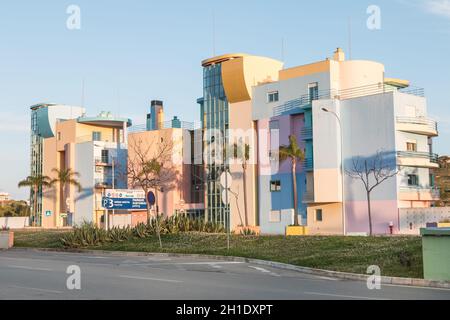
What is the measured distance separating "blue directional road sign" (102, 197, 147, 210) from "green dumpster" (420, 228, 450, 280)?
1046 inches

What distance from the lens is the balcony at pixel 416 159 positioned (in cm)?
5275

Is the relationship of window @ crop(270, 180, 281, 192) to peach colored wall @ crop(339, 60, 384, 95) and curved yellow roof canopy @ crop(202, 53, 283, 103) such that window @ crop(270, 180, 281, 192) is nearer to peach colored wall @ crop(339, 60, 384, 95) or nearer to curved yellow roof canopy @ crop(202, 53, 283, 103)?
curved yellow roof canopy @ crop(202, 53, 283, 103)

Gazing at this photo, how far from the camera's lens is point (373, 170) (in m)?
52.6

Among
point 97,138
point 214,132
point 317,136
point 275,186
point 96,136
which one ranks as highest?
point 96,136

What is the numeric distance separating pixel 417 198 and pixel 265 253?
31.0 metres

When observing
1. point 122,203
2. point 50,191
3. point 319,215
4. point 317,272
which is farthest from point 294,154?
point 50,191

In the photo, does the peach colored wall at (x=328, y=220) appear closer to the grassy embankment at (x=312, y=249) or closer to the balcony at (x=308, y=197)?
the balcony at (x=308, y=197)

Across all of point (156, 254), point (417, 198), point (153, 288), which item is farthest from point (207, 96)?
point (153, 288)

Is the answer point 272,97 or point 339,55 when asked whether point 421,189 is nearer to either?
point 339,55

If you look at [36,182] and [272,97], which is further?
[36,182]

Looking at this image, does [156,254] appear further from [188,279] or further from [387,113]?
[387,113]

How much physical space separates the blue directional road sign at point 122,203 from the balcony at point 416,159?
878 inches

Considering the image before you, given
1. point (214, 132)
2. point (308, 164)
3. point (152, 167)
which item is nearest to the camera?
point (308, 164)

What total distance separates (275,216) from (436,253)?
4556 centimetres
